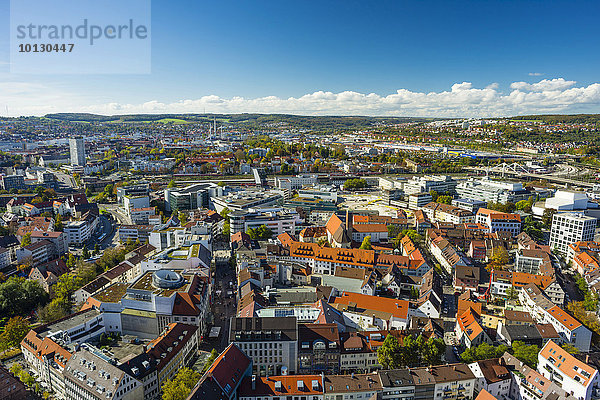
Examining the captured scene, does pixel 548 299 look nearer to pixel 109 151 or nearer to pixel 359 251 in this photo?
pixel 359 251

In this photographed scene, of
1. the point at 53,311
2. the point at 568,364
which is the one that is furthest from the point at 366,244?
the point at 53,311

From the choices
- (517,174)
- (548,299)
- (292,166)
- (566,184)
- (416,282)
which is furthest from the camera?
(292,166)

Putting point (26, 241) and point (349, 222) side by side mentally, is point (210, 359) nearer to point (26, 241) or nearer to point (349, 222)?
point (349, 222)

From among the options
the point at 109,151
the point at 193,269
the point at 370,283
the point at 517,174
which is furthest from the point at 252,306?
the point at 109,151

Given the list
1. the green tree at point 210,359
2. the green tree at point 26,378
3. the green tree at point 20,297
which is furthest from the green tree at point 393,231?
the green tree at point 26,378

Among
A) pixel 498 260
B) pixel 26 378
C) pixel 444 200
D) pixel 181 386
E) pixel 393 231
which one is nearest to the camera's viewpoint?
pixel 181 386
